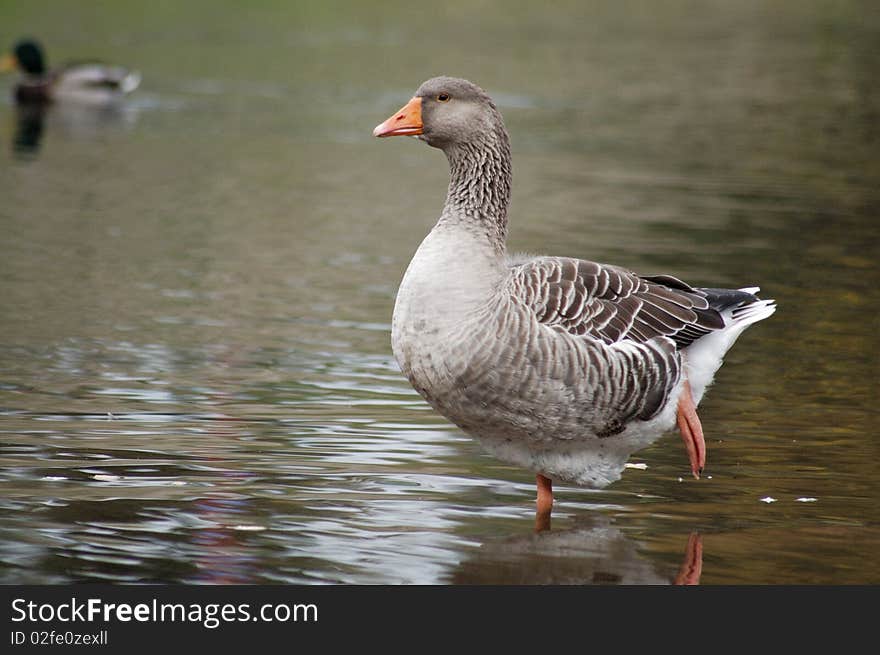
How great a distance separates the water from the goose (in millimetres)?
505

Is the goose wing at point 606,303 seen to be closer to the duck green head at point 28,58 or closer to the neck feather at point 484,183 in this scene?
the neck feather at point 484,183

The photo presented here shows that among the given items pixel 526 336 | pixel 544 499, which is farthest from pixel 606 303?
pixel 544 499

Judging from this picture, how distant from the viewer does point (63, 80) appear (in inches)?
1070

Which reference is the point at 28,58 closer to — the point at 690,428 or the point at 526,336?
the point at 690,428

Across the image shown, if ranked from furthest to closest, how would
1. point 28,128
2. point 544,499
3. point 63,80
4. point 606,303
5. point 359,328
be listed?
point 63,80 < point 28,128 < point 359,328 < point 544,499 < point 606,303

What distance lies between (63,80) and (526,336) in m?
21.7

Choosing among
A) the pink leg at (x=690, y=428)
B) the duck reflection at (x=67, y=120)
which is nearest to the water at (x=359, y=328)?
the duck reflection at (x=67, y=120)

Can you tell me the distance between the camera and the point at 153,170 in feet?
67.9

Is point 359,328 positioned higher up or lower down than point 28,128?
lower down

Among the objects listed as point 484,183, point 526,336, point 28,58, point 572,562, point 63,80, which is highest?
point 484,183

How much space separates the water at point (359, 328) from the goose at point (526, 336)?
505 millimetres

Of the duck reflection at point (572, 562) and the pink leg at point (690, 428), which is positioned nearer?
the duck reflection at point (572, 562)

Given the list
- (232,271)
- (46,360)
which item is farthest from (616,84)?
(46,360)

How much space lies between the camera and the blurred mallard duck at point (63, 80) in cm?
2653
